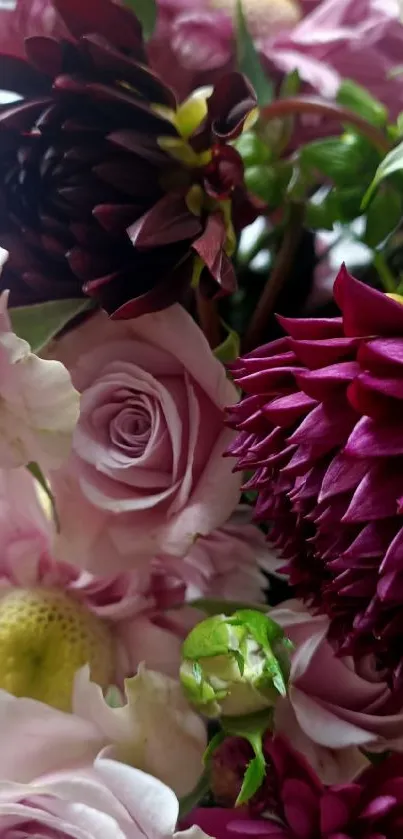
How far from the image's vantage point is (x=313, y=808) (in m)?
0.35

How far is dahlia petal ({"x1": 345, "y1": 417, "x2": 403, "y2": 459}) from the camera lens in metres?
0.28

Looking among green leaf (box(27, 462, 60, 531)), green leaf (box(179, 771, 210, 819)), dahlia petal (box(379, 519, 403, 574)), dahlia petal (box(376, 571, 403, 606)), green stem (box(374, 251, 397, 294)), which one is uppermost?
dahlia petal (box(379, 519, 403, 574))

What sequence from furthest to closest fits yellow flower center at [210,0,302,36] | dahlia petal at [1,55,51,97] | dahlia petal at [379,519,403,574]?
yellow flower center at [210,0,302,36] → dahlia petal at [1,55,51,97] → dahlia petal at [379,519,403,574]

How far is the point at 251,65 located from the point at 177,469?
0.69 ft

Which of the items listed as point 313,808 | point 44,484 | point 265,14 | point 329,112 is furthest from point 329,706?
point 265,14

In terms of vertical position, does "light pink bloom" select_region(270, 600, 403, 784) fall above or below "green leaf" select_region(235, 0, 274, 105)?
below

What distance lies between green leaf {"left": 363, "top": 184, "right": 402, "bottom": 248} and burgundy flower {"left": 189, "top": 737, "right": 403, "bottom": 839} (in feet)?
0.76

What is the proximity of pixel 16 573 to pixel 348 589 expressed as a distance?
0.20 meters

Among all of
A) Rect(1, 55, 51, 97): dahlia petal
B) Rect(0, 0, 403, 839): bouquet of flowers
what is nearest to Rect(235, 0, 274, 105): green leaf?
Rect(0, 0, 403, 839): bouquet of flowers

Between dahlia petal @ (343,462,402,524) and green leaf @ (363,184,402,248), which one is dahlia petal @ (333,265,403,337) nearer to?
dahlia petal @ (343,462,402,524)

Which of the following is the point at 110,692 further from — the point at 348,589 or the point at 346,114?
the point at 346,114

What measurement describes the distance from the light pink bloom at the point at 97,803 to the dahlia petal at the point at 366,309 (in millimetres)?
178

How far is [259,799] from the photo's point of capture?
14.4 inches

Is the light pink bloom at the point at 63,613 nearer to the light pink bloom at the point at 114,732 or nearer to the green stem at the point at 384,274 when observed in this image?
the light pink bloom at the point at 114,732
